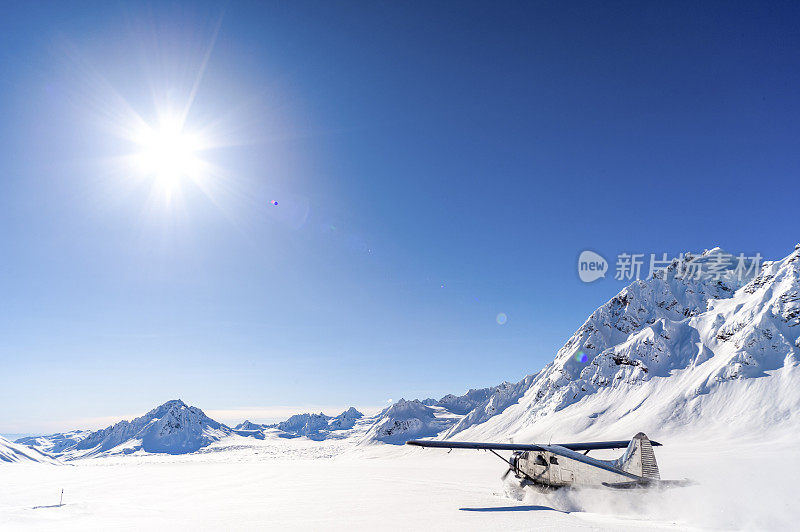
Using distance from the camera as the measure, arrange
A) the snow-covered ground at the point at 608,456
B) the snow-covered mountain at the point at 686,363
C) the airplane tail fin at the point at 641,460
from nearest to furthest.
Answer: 1. the snow-covered ground at the point at 608,456
2. the airplane tail fin at the point at 641,460
3. the snow-covered mountain at the point at 686,363

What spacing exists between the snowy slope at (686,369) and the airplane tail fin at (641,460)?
95363mm

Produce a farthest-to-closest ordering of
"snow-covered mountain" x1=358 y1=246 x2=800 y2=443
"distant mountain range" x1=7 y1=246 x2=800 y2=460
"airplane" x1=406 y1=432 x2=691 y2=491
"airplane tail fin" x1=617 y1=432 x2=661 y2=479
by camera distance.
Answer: "snow-covered mountain" x1=358 y1=246 x2=800 y2=443
"distant mountain range" x1=7 y1=246 x2=800 y2=460
"airplane tail fin" x1=617 y1=432 x2=661 y2=479
"airplane" x1=406 y1=432 x2=691 y2=491

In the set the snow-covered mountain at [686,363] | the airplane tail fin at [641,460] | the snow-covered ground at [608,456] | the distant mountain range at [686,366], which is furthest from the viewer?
the snow-covered mountain at [686,363]

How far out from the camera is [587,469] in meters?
22.4

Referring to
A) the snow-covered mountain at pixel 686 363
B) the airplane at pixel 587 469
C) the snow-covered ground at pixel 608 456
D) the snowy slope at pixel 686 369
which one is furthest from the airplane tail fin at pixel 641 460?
the snow-covered mountain at pixel 686 363

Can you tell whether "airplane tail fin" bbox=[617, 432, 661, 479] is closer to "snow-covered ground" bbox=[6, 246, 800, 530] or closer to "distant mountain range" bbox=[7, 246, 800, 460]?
"snow-covered ground" bbox=[6, 246, 800, 530]

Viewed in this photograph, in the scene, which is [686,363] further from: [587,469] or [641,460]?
[587,469]

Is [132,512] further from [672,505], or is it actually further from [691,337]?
[691,337]

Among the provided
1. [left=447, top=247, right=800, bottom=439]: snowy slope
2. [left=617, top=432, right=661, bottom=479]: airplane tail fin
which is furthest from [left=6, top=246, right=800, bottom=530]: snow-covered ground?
[left=617, top=432, right=661, bottom=479]: airplane tail fin

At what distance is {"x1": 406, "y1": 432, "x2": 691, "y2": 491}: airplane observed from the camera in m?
20.9

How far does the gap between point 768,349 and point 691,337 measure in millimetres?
37937

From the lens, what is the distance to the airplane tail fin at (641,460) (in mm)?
21094

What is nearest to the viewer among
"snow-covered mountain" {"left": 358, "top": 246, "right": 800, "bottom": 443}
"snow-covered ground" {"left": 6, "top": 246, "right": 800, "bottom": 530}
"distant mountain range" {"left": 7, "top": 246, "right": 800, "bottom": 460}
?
"snow-covered ground" {"left": 6, "top": 246, "right": 800, "bottom": 530}

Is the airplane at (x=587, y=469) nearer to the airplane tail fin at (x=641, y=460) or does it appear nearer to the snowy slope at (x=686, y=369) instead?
the airplane tail fin at (x=641, y=460)
